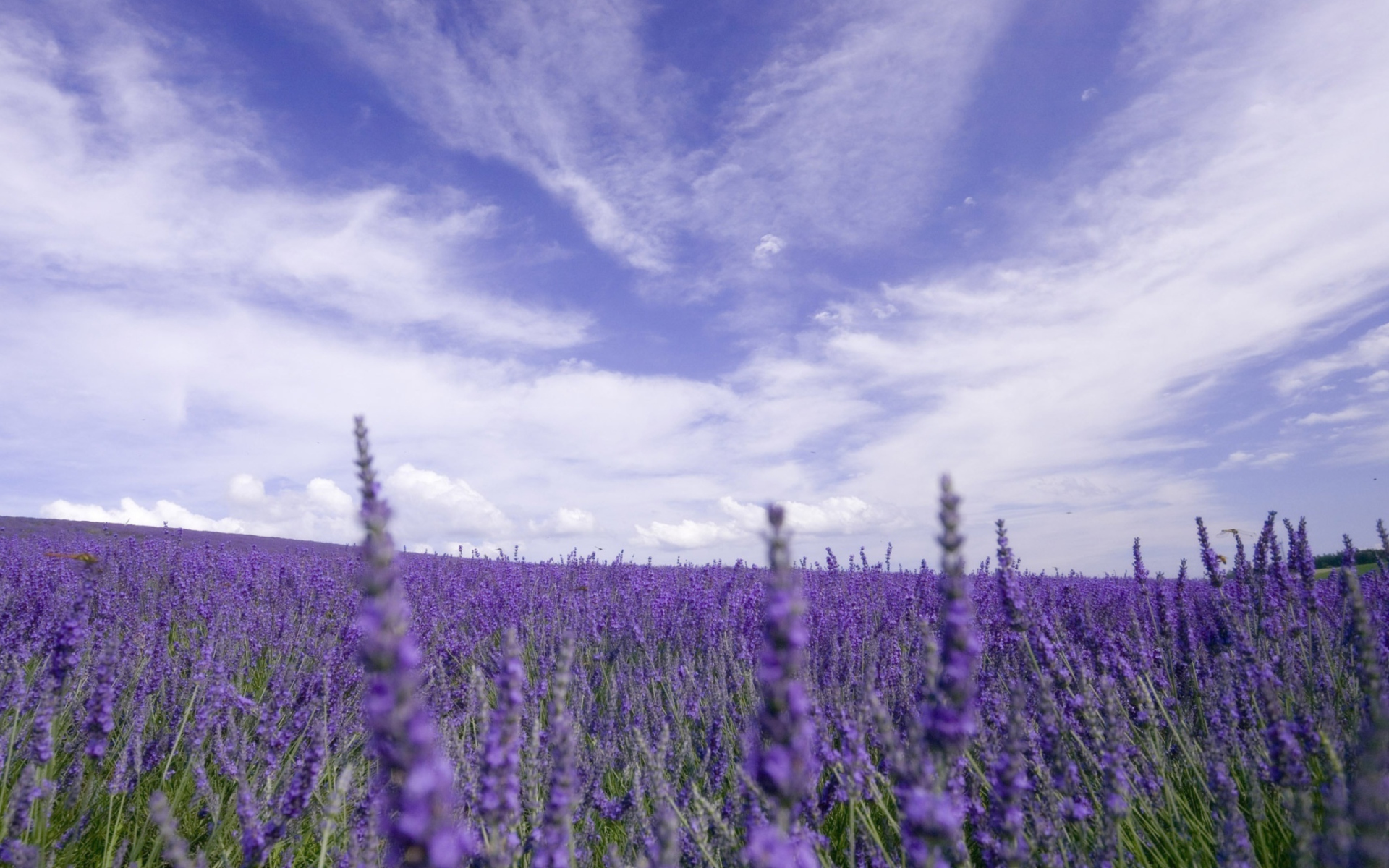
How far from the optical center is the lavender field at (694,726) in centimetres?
103

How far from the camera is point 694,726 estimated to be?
420cm

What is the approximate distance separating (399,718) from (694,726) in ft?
12.6

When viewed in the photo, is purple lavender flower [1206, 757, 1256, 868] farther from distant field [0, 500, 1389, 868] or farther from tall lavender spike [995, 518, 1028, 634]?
tall lavender spike [995, 518, 1028, 634]

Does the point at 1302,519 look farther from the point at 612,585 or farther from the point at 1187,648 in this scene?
the point at 612,585

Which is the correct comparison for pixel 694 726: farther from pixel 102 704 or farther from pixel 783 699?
pixel 783 699

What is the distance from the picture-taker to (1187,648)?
14.1 feet

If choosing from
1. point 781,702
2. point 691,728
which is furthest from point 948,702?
point 691,728

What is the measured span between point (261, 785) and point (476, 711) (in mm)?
1036

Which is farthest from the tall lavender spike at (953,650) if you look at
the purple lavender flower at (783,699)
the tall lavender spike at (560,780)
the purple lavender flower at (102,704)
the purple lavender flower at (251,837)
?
the purple lavender flower at (102,704)

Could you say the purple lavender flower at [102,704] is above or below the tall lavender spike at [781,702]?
below

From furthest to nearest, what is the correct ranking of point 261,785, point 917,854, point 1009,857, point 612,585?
point 612,585
point 261,785
point 1009,857
point 917,854

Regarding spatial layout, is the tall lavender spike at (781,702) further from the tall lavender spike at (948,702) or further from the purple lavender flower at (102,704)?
the purple lavender flower at (102,704)

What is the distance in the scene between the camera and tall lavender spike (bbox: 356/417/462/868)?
0.63 meters

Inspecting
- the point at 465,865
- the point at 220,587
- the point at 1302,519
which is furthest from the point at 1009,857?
the point at 220,587
